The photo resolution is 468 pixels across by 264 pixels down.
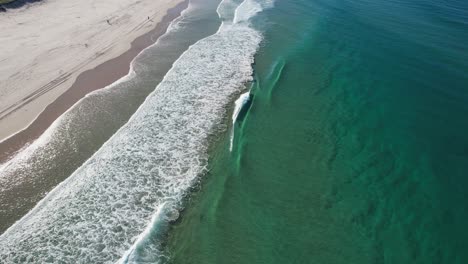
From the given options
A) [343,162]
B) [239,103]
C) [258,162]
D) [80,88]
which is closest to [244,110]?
[239,103]

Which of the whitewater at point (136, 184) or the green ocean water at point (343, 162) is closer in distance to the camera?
the whitewater at point (136, 184)

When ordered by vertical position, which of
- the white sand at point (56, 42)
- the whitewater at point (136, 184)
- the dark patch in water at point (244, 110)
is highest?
the white sand at point (56, 42)

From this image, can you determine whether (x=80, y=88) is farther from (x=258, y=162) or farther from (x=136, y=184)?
(x=258, y=162)

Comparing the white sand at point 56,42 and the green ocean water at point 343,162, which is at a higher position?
the white sand at point 56,42

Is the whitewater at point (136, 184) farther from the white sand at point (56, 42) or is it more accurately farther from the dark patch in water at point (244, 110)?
the white sand at point (56, 42)

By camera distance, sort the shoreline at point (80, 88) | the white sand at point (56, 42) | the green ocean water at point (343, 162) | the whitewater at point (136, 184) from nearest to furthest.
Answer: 1. the whitewater at point (136, 184)
2. the green ocean water at point (343, 162)
3. the shoreline at point (80, 88)
4. the white sand at point (56, 42)

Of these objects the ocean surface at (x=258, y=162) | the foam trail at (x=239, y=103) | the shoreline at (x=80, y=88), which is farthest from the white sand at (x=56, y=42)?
the foam trail at (x=239, y=103)
